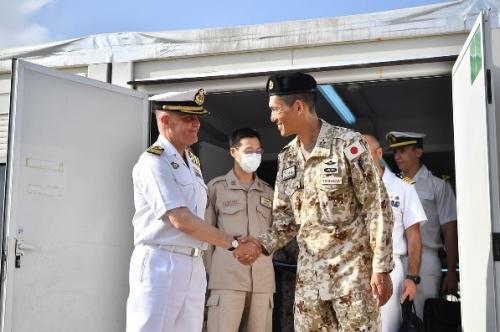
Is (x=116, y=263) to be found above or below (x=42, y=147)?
below

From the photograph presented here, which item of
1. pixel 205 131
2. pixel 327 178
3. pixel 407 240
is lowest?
pixel 407 240

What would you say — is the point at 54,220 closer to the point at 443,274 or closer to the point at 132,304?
the point at 132,304

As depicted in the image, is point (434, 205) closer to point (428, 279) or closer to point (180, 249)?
point (428, 279)

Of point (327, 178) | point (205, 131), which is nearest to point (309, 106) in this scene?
point (327, 178)

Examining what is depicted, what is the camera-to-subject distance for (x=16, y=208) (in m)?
4.25

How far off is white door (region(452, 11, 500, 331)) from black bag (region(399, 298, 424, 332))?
284mm

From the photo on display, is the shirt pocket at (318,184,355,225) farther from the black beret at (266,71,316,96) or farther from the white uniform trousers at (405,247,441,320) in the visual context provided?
the white uniform trousers at (405,247,441,320)

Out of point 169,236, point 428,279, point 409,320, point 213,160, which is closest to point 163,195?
point 169,236

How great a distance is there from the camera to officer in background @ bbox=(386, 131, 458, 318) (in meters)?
4.93

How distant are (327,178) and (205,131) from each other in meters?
4.65

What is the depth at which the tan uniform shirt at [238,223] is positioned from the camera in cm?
508

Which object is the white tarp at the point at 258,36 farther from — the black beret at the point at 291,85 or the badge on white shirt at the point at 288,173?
the badge on white shirt at the point at 288,173

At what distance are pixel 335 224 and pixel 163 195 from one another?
90 cm

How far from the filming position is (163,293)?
Answer: 3.31m
